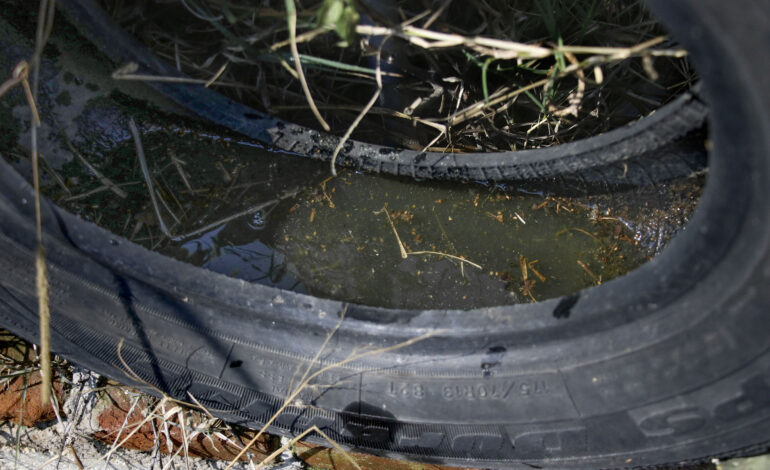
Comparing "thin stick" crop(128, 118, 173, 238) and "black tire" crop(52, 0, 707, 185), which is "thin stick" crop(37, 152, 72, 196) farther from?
"black tire" crop(52, 0, 707, 185)

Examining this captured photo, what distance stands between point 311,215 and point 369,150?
0.30m

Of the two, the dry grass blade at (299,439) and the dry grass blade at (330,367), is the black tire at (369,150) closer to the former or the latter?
the dry grass blade at (330,367)

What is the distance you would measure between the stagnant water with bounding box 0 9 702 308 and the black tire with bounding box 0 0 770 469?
0.41 metres

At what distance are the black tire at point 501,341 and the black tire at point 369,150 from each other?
47 cm

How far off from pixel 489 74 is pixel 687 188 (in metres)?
0.67

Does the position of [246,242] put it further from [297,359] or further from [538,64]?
[538,64]

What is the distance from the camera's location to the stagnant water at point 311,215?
5.81 feet

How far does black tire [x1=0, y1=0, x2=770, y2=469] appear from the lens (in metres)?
0.96

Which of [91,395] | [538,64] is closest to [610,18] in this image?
[538,64]

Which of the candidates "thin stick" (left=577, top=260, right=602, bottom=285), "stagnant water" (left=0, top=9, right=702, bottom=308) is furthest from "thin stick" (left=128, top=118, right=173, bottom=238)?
"thin stick" (left=577, top=260, right=602, bottom=285)

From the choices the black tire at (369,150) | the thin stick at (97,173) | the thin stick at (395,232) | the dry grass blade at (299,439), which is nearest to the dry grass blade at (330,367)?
the dry grass blade at (299,439)

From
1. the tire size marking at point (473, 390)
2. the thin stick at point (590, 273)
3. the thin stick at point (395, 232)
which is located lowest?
the tire size marking at point (473, 390)

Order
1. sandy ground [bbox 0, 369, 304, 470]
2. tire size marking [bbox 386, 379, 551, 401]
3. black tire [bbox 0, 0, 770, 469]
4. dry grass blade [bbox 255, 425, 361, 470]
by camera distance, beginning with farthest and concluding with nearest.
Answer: sandy ground [bbox 0, 369, 304, 470] < dry grass blade [bbox 255, 425, 361, 470] < tire size marking [bbox 386, 379, 551, 401] < black tire [bbox 0, 0, 770, 469]

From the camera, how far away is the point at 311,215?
1887 mm
